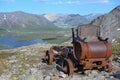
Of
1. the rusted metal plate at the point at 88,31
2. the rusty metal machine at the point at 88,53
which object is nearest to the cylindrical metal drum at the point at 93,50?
the rusty metal machine at the point at 88,53

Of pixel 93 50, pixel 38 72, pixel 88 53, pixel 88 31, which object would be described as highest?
pixel 88 31

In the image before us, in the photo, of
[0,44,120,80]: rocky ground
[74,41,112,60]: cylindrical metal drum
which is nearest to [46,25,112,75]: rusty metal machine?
[74,41,112,60]: cylindrical metal drum

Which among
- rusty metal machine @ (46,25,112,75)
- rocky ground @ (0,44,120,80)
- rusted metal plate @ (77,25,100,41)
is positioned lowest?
rocky ground @ (0,44,120,80)

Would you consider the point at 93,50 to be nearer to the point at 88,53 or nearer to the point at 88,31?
the point at 88,53

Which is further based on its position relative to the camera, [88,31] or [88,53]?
[88,31]

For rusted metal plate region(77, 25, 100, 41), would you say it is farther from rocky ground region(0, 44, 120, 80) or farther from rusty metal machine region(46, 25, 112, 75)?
rocky ground region(0, 44, 120, 80)

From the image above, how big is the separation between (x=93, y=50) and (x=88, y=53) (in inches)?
15.0

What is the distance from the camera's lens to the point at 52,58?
23.5 m

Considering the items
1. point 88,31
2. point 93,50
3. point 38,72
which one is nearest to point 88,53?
point 93,50

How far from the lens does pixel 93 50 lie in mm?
18438

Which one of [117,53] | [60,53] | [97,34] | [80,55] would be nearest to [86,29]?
[97,34]

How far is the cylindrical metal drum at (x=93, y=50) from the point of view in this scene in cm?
1833

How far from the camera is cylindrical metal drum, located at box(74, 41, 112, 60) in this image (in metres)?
18.3

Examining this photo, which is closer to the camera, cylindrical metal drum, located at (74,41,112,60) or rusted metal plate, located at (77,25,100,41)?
cylindrical metal drum, located at (74,41,112,60)
